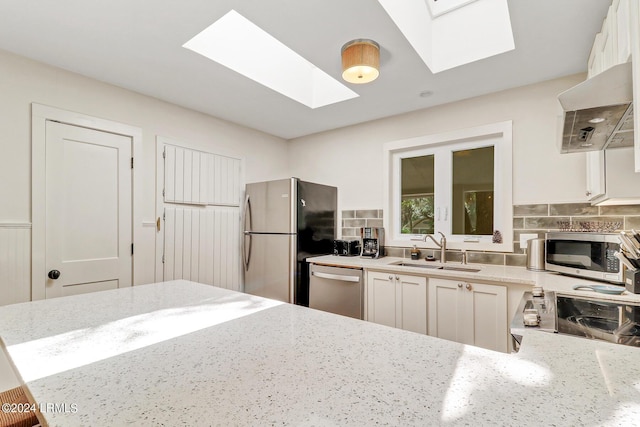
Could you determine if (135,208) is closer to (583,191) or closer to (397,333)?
(397,333)

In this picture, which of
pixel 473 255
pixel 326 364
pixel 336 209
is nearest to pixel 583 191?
pixel 473 255

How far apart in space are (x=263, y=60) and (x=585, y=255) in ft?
9.13

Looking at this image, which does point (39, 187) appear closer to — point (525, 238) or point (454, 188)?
point (454, 188)

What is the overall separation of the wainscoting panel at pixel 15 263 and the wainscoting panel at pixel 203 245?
0.96 m

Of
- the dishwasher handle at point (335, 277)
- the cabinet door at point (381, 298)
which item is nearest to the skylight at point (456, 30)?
the cabinet door at point (381, 298)

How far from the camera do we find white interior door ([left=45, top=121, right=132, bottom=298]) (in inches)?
88.7

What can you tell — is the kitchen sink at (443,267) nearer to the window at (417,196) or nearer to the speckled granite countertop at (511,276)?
the speckled granite countertop at (511,276)

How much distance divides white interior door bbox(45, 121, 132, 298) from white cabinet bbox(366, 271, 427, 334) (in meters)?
2.15

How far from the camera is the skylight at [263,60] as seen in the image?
2.20 meters

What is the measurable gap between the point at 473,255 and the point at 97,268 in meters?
3.25

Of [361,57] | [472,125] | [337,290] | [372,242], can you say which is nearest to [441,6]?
[361,57]

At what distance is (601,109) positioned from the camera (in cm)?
123

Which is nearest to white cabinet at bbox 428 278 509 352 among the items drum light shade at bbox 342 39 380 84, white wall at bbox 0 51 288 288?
drum light shade at bbox 342 39 380 84

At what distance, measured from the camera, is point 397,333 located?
970 millimetres
